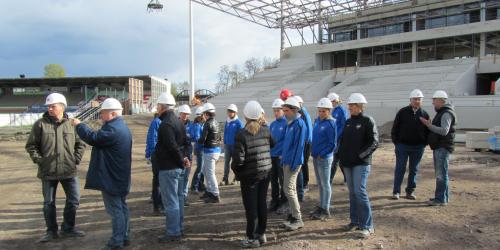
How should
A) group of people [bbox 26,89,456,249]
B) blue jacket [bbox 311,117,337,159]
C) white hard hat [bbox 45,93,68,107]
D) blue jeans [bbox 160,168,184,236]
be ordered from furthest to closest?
blue jacket [bbox 311,117,337,159] < white hard hat [bbox 45,93,68,107] < blue jeans [bbox 160,168,184,236] < group of people [bbox 26,89,456,249]

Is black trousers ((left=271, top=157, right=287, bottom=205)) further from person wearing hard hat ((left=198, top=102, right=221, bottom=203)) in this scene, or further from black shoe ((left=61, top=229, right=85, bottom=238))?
black shoe ((left=61, top=229, right=85, bottom=238))

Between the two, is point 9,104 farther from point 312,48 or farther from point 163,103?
point 163,103

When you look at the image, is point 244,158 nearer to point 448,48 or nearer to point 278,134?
point 278,134

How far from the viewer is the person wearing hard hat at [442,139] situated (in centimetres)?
656

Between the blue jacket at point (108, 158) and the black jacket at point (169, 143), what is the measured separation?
47cm

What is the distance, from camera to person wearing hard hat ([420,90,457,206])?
6559 mm

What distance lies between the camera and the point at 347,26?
42.9 meters

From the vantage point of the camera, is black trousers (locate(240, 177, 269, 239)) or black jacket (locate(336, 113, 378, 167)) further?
black jacket (locate(336, 113, 378, 167))

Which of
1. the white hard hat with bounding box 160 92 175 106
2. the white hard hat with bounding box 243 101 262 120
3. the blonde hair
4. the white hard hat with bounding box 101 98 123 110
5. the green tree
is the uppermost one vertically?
the green tree

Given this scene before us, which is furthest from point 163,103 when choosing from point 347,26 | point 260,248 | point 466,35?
point 347,26

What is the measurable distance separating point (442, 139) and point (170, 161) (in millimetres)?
4496

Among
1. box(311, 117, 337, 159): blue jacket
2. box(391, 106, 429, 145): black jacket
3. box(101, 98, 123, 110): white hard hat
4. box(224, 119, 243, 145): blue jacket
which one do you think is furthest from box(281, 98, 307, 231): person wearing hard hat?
box(224, 119, 243, 145): blue jacket

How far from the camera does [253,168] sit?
4.87 metres

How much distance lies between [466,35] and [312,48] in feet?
57.0
